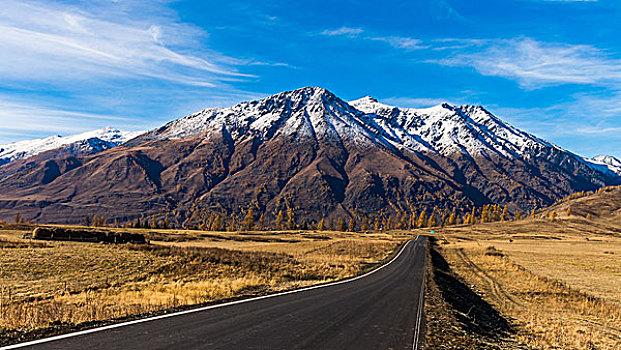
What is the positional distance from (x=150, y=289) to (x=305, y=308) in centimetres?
1180

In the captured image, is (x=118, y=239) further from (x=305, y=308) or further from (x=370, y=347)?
(x=370, y=347)

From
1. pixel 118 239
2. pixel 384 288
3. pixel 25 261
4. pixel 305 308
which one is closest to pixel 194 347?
pixel 305 308

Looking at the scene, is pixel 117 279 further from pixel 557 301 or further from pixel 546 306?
pixel 557 301

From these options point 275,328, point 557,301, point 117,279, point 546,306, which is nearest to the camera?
point 275,328

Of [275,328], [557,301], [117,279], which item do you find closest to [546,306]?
[557,301]

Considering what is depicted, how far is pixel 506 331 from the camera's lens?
651 inches

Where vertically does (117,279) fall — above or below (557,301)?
below

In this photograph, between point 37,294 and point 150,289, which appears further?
point 150,289

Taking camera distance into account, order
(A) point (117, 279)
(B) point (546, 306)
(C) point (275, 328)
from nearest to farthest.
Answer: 1. (C) point (275, 328)
2. (B) point (546, 306)
3. (A) point (117, 279)

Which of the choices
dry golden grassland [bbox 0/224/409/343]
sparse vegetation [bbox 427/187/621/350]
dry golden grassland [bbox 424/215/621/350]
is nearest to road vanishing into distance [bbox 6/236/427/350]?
sparse vegetation [bbox 427/187/621/350]

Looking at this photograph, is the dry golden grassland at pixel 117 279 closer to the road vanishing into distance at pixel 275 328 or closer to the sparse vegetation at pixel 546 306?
the road vanishing into distance at pixel 275 328

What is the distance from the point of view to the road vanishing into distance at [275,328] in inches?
374

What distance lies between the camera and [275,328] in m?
11.7

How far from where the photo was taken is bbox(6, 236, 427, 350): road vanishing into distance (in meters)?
9.50
